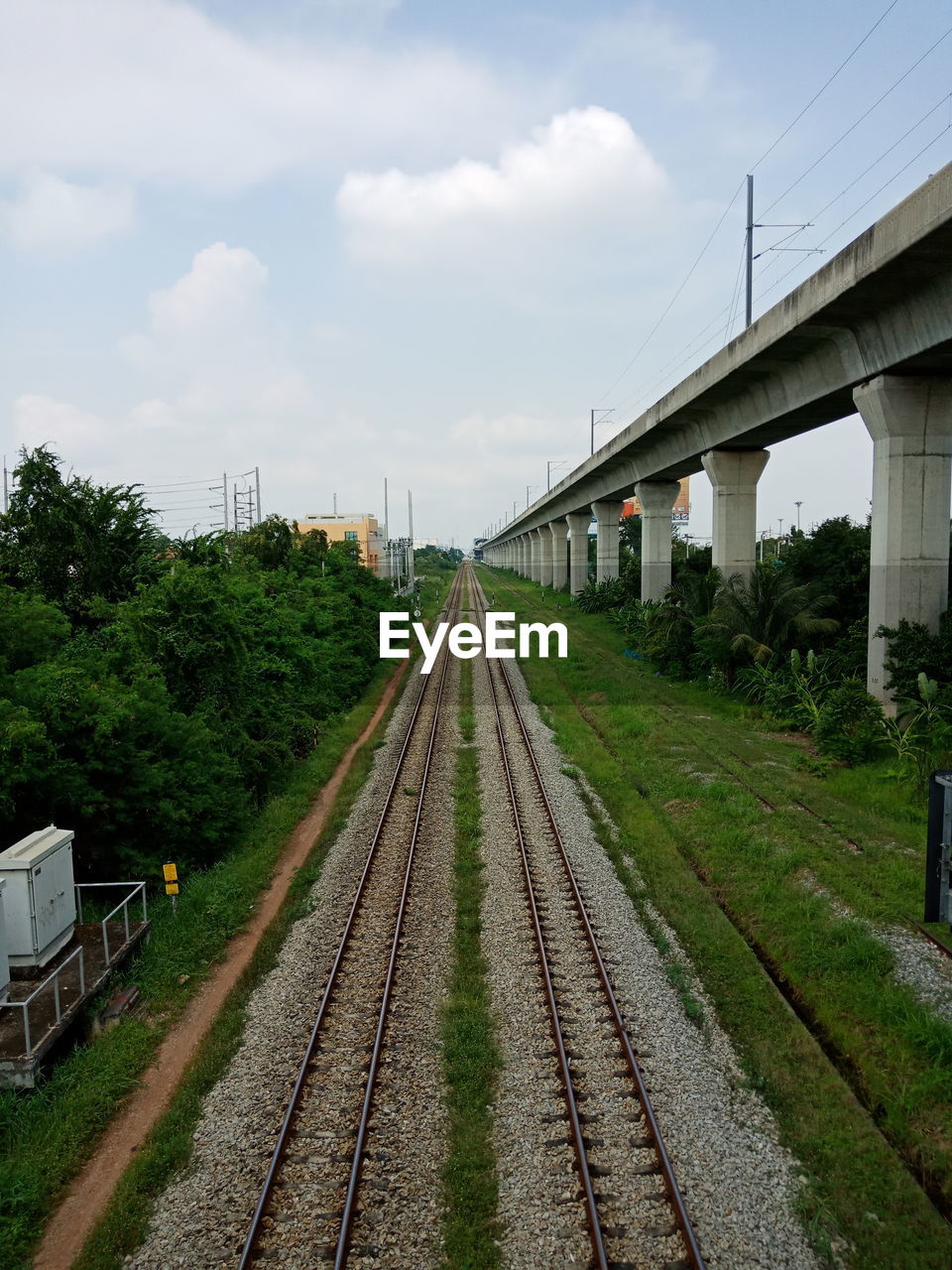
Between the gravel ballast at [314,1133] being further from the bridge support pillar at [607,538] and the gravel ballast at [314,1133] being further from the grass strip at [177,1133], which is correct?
the bridge support pillar at [607,538]

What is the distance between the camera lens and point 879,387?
1856 cm

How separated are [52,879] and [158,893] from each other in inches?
130

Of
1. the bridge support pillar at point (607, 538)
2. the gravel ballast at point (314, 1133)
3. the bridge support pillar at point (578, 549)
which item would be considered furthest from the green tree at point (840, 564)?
the bridge support pillar at point (578, 549)

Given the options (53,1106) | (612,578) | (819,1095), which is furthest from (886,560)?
(612,578)

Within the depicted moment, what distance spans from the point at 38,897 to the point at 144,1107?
3.09 m

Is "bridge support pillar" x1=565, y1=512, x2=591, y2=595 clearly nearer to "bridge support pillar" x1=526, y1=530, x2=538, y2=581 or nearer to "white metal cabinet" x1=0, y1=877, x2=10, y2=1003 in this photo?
"bridge support pillar" x1=526, y1=530, x2=538, y2=581

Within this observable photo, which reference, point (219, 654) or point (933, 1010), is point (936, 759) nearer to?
point (933, 1010)

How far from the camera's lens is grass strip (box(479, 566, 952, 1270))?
22.6 ft

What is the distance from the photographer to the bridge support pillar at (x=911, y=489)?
18.5m

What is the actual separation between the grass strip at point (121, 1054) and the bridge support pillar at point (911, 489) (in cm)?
1329

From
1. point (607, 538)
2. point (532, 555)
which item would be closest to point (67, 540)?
point (607, 538)

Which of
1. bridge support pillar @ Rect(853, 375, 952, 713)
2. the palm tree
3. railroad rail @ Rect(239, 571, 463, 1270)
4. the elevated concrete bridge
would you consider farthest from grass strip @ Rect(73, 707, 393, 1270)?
the palm tree

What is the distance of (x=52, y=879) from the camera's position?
1085 centimetres

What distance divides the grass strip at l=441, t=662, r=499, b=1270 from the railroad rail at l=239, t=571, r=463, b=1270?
0.77m
